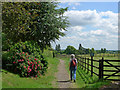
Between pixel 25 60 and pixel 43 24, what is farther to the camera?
pixel 43 24

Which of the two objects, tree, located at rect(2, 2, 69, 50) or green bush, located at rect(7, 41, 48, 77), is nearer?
green bush, located at rect(7, 41, 48, 77)

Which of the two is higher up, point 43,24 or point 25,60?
point 43,24

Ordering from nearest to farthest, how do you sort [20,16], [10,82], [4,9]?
1. [10,82]
2. [4,9]
3. [20,16]

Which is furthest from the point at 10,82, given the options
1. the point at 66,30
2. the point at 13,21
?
the point at 66,30

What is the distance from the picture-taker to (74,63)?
1303 centimetres

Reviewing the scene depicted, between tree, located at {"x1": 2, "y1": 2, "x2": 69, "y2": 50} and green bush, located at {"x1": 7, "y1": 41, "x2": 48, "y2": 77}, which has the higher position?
tree, located at {"x1": 2, "y1": 2, "x2": 69, "y2": 50}

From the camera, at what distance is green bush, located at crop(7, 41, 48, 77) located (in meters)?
14.1

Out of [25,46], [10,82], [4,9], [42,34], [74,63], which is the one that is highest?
[4,9]

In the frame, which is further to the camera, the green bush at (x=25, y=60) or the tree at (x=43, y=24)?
the tree at (x=43, y=24)

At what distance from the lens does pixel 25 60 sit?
1437 cm

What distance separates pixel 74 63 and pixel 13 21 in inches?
269

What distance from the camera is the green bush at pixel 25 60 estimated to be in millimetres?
14143

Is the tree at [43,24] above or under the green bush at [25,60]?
above

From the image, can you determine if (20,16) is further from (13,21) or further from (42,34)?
(42,34)
